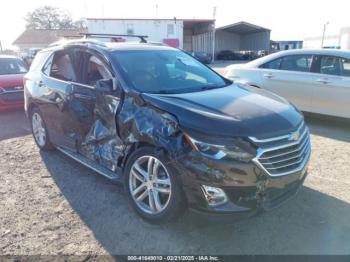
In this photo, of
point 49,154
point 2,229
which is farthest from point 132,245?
point 49,154

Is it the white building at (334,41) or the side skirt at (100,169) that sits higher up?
the white building at (334,41)

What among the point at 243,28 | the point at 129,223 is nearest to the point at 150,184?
the point at 129,223

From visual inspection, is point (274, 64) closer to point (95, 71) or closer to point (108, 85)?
point (95, 71)

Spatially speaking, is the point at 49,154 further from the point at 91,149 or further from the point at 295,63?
the point at 295,63

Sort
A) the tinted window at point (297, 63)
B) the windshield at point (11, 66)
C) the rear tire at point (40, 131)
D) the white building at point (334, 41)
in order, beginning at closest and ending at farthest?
the rear tire at point (40, 131) < the tinted window at point (297, 63) < the windshield at point (11, 66) < the white building at point (334, 41)

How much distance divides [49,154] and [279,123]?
3.87 metres

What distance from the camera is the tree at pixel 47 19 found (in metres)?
85.9

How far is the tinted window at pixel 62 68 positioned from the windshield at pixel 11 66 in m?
4.83

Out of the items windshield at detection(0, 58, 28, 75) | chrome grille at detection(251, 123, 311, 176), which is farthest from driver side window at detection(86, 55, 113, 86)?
windshield at detection(0, 58, 28, 75)

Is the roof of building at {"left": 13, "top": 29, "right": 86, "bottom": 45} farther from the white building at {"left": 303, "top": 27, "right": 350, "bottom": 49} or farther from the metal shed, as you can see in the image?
the white building at {"left": 303, "top": 27, "right": 350, "bottom": 49}

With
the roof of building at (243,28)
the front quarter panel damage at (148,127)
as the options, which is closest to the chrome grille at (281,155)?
the front quarter panel damage at (148,127)

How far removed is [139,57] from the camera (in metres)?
4.05

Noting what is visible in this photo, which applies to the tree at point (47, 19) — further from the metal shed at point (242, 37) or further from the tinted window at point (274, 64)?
the tinted window at point (274, 64)

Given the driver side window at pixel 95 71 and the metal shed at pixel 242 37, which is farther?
the metal shed at pixel 242 37
